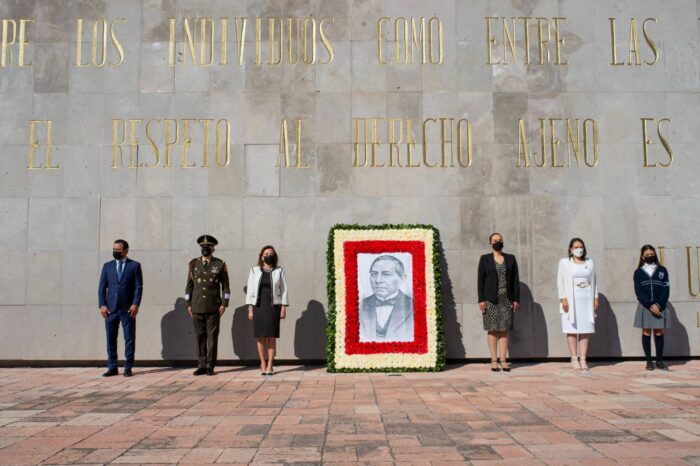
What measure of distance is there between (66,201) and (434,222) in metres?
5.93

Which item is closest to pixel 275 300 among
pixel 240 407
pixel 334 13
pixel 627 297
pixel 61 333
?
pixel 240 407

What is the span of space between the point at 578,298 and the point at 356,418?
4536mm

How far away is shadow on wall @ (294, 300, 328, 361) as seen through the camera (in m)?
9.12

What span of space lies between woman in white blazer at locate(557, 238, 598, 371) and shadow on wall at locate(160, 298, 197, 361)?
5.72 metres

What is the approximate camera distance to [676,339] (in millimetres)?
9242

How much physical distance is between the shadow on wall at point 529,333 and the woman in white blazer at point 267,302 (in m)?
3.76

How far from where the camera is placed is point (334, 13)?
9.66 m

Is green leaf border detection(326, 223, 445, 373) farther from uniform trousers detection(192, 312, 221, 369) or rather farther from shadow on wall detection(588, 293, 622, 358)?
shadow on wall detection(588, 293, 622, 358)

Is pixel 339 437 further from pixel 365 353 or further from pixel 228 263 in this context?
pixel 228 263

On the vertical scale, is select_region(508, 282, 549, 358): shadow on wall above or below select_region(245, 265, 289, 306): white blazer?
below

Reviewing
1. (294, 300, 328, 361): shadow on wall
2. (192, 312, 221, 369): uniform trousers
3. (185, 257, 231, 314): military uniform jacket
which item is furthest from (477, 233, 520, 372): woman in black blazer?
(192, 312, 221, 369): uniform trousers

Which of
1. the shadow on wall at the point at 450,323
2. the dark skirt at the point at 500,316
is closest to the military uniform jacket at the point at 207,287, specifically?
the shadow on wall at the point at 450,323

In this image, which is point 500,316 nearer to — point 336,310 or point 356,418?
point 336,310

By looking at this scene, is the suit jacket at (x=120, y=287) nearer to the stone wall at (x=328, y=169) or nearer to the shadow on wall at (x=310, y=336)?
the stone wall at (x=328, y=169)
